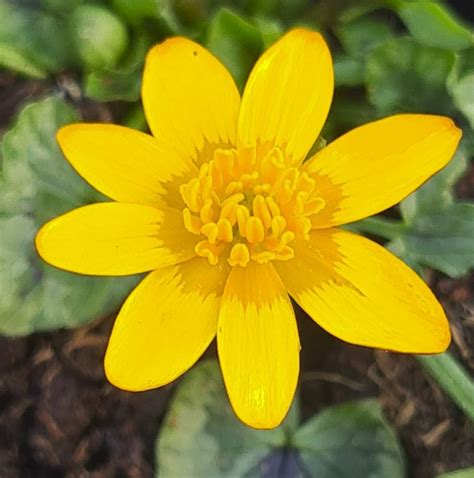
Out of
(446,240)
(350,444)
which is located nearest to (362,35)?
(446,240)

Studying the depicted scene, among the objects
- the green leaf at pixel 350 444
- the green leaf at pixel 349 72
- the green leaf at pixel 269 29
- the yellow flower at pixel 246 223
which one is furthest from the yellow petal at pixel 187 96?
the green leaf at pixel 350 444

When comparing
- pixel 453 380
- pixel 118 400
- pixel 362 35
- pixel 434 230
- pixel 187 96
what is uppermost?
pixel 187 96

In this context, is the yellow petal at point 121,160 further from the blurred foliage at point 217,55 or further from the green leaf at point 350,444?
the green leaf at point 350,444

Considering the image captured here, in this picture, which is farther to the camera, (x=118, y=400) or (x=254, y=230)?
(x=118, y=400)

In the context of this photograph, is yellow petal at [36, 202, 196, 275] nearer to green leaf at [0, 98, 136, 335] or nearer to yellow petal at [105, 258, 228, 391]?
yellow petal at [105, 258, 228, 391]

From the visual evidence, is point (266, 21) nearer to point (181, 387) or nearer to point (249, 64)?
point (249, 64)

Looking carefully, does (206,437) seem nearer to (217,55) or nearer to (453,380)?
(453,380)

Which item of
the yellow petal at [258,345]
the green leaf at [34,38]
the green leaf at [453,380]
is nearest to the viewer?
the yellow petal at [258,345]

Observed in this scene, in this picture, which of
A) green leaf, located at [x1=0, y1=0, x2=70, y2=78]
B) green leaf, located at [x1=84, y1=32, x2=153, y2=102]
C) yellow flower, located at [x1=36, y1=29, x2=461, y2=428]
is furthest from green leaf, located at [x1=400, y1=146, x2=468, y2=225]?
green leaf, located at [x1=0, y1=0, x2=70, y2=78]
